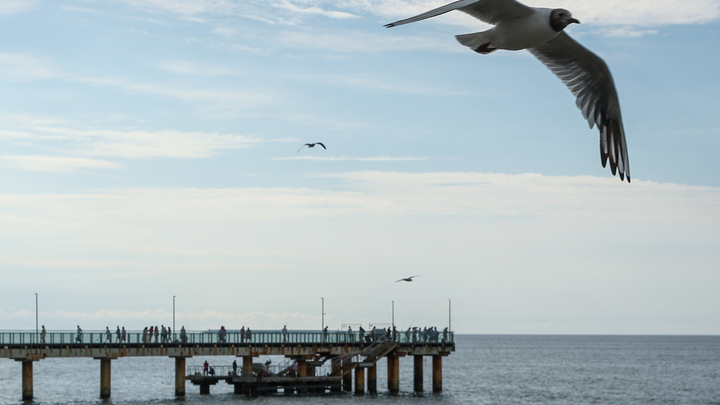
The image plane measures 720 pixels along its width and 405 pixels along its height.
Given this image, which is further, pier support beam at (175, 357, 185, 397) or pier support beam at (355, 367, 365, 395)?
pier support beam at (355, 367, 365, 395)

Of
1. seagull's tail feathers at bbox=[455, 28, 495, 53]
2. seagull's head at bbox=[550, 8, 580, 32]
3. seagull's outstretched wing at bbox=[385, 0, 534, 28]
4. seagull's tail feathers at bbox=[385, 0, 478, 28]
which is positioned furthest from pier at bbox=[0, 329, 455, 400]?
seagull's tail feathers at bbox=[385, 0, 478, 28]

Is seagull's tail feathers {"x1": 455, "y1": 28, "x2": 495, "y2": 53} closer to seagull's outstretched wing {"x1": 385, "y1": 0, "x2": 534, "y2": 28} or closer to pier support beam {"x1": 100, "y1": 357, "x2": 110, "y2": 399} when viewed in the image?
seagull's outstretched wing {"x1": 385, "y1": 0, "x2": 534, "y2": 28}

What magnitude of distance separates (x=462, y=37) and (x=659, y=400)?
74.4 m

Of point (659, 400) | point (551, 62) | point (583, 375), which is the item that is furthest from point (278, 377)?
point (583, 375)

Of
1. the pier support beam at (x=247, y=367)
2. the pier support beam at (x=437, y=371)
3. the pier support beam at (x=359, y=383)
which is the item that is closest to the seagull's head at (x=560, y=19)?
the pier support beam at (x=247, y=367)

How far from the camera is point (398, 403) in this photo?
→ 59.9 metres

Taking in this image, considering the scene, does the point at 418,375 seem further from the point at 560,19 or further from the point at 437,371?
the point at 560,19

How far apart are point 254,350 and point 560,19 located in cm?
4923

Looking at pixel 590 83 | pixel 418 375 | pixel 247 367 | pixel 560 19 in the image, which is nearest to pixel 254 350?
pixel 247 367

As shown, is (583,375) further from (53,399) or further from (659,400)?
(53,399)

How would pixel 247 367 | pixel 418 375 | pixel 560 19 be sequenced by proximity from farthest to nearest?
pixel 418 375 < pixel 247 367 < pixel 560 19

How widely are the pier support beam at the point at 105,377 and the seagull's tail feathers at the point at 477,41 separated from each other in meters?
50.2

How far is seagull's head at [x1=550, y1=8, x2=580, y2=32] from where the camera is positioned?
1057 cm

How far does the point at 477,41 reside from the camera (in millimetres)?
11180
